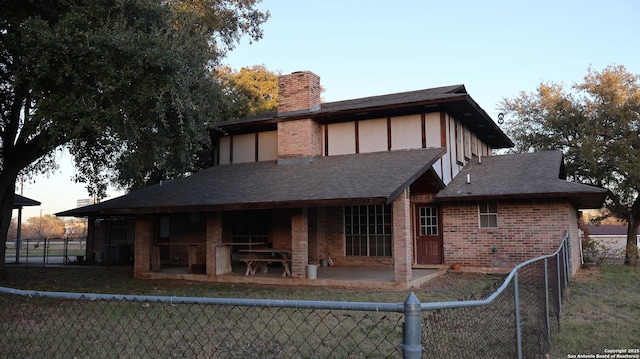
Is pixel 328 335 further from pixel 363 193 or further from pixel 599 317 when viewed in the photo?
pixel 363 193

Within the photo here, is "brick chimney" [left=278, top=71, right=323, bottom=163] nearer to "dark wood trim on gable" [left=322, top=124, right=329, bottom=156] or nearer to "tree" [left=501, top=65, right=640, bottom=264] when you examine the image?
"dark wood trim on gable" [left=322, top=124, right=329, bottom=156]

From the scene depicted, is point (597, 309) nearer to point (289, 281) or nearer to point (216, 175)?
point (289, 281)

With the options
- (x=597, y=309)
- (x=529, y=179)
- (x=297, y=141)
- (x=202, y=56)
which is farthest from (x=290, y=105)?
(x=597, y=309)

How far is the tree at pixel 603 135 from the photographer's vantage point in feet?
62.8

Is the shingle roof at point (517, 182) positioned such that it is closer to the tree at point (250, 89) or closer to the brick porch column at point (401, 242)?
Result: the brick porch column at point (401, 242)

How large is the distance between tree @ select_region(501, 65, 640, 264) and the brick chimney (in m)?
11.4

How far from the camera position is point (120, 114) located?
9.34m

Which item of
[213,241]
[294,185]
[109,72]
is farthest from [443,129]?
[109,72]

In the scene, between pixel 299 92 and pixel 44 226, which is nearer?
pixel 299 92

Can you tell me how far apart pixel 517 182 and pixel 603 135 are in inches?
332

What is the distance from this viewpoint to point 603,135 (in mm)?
20469

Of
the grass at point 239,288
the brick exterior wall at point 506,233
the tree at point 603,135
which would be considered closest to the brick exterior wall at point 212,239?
the grass at point 239,288

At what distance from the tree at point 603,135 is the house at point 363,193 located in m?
3.63

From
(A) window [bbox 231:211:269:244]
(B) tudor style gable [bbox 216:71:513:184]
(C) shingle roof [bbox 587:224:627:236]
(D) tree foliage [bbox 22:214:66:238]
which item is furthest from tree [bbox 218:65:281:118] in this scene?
(D) tree foliage [bbox 22:214:66:238]
